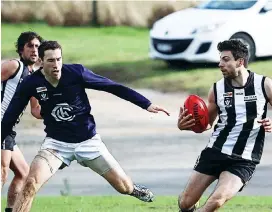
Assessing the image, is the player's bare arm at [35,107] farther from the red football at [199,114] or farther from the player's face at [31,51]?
the red football at [199,114]

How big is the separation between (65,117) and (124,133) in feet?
22.3

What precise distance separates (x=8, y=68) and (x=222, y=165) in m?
2.40

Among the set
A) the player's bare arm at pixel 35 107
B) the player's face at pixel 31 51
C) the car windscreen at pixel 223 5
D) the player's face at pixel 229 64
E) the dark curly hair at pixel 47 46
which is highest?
the player's face at pixel 229 64

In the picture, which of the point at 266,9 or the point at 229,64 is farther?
the point at 266,9

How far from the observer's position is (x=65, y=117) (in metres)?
9.74

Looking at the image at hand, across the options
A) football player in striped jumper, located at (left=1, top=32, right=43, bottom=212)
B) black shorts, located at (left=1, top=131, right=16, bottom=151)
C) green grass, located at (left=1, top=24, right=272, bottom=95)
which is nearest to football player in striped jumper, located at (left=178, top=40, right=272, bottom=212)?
football player in striped jumper, located at (left=1, top=32, right=43, bottom=212)

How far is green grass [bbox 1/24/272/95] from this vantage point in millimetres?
16375

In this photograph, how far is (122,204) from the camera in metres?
11.7

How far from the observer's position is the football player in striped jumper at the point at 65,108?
9.66m

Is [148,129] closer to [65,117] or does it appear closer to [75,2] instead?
[75,2]

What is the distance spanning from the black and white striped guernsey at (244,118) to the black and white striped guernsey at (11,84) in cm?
214

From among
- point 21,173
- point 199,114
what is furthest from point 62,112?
point 21,173

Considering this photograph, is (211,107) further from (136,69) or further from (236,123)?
(136,69)

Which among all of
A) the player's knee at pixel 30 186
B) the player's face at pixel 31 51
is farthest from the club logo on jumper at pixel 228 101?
the player's face at pixel 31 51
